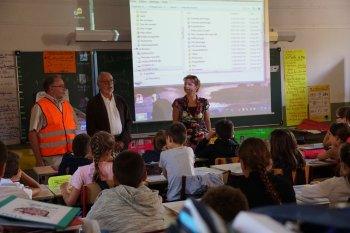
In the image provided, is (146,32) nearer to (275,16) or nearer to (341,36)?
(275,16)

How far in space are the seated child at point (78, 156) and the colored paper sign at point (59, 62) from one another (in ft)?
5.96

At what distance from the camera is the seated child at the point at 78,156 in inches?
150

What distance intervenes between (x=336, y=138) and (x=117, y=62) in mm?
2813

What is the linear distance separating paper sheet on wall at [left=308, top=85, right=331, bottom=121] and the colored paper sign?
3.63 m

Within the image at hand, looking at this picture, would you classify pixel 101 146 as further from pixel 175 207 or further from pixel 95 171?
pixel 175 207

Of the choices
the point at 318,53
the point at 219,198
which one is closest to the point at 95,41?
the point at 318,53

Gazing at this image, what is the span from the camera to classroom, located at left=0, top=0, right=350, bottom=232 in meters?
5.36

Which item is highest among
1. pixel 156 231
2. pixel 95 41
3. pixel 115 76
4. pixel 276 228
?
pixel 95 41

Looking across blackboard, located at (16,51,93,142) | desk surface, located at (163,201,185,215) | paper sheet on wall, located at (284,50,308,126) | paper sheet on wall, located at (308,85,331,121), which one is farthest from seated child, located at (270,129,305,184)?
paper sheet on wall, located at (308,85,331,121)

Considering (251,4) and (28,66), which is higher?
(251,4)

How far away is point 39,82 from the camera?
5.45 metres

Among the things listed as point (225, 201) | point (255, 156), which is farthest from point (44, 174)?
point (225, 201)

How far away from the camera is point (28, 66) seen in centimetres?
540

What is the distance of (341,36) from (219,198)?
679cm
